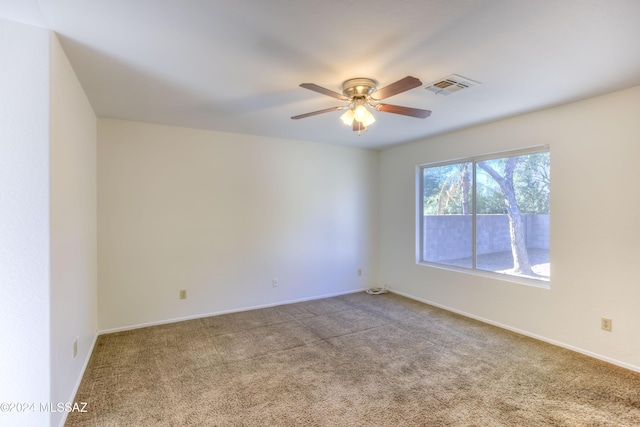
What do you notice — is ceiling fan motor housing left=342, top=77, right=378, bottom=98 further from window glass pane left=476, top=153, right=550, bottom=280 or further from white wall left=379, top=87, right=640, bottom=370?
window glass pane left=476, top=153, right=550, bottom=280

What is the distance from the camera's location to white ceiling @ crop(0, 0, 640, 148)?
62.6 inches

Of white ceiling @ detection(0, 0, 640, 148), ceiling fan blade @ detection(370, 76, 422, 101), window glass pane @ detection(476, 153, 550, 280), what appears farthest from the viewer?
window glass pane @ detection(476, 153, 550, 280)

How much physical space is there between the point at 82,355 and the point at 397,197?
4269 mm

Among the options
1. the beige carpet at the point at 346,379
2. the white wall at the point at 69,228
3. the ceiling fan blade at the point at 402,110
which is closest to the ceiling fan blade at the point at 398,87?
the ceiling fan blade at the point at 402,110

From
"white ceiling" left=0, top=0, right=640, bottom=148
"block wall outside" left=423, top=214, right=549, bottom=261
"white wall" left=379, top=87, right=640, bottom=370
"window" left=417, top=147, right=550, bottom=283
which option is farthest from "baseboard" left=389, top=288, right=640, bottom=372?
"white ceiling" left=0, top=0, right=640, bottom=148

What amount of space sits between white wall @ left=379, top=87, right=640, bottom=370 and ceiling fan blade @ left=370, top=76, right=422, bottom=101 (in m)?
2.08

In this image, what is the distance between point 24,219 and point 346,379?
2.39 metres

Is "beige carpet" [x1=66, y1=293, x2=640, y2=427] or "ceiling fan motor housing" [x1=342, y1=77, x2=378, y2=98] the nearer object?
"beige carpet" [x1=66, y1=293, x2=640, y2=427]

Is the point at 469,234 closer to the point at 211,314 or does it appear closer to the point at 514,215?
the point at 514,215

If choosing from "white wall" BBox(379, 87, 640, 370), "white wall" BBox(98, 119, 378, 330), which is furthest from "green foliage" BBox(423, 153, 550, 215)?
"white wall" BBox(98, 119, 378, 330)

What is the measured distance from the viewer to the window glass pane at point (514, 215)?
3277 mm

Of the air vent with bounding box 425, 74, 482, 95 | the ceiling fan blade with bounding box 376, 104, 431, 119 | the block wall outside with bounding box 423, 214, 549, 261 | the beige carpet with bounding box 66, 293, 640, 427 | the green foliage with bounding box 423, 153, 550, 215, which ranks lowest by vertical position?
the beige carpet with bounding box 66, 293, 640, 427

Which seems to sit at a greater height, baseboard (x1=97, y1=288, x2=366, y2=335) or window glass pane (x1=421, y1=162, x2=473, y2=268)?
window glass pane (x1=421, y1=162, x2=473, y2=268)

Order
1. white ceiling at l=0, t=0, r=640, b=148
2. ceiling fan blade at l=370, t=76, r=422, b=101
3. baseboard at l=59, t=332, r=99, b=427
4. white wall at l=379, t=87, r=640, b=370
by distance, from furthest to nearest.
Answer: white wall at l=379, t=87, r=640, b=370 < baseboard at l=59, t=332, r=99, b=427 < ceiling fan blade at l=370, t=76, r=422, b=101 < white ceiling at l=0, t=0, r=640, b=148
